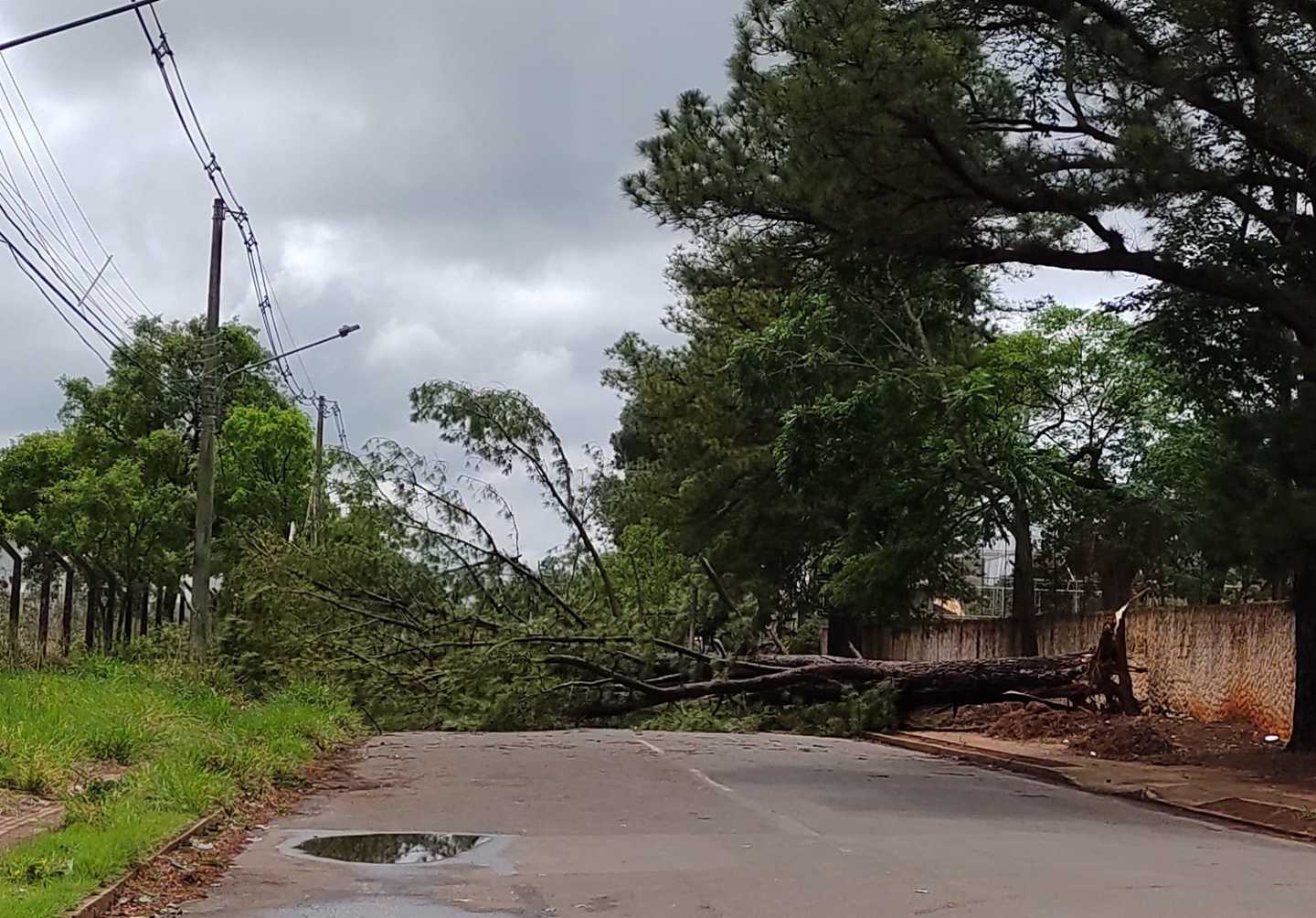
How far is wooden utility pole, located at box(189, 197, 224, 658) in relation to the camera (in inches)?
1008

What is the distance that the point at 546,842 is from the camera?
11289 millimetres

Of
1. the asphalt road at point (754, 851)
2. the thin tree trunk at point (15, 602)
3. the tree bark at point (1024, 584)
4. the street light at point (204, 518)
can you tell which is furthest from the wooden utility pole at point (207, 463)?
the tree bark at point (1024, 584)

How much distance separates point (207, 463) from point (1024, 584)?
15.3m

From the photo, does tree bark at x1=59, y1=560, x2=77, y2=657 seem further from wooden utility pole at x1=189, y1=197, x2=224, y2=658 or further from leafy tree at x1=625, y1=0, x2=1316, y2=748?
leafy tree at x1=625, y1=0, x2=1316, y2=748

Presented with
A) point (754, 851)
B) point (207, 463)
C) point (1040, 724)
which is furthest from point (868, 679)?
point (754, 851)

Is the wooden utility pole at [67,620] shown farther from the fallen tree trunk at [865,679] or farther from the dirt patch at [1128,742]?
the dirt patch at [1128,742]

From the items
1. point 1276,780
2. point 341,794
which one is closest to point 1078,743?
point 1276,780

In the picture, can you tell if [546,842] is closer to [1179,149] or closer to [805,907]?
[805,907]

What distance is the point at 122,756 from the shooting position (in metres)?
13.7

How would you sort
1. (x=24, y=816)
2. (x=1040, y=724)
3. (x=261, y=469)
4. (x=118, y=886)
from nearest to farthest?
(x=118, y=886), (x=24, y=816), (x=1040, y=724), (x=261, y=469)

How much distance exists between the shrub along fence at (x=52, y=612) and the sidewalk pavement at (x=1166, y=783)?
13.6 metres

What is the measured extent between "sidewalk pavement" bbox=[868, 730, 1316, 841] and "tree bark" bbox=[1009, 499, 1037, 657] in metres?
4.33

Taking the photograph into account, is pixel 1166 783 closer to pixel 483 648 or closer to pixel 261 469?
pixel 483 648

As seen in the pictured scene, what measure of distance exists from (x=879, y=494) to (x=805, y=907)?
18.8m
